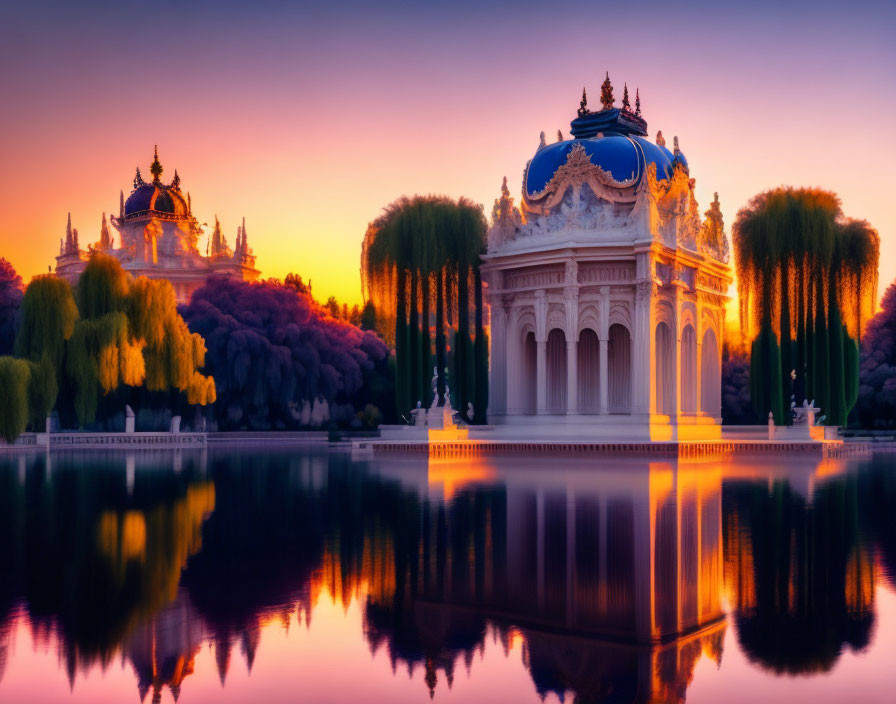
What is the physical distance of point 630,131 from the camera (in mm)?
42000

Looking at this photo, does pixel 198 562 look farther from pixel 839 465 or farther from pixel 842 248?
pixel 842 248

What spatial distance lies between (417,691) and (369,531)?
7213 millimetres

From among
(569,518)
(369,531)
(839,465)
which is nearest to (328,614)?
(369,531)

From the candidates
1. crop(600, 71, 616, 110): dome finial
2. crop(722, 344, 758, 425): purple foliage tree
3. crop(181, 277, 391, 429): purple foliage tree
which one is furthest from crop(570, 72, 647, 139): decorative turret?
crop(722, 344, 758, 425): purple foliage tree

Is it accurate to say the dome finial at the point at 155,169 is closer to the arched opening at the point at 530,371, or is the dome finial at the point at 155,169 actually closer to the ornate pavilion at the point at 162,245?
the ornate pavilion at the point at 162,245

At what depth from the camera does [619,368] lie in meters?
40.6

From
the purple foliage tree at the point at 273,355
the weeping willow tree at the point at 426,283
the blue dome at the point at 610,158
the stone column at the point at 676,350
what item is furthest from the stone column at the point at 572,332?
the purple foliage tree at the point at 273,355

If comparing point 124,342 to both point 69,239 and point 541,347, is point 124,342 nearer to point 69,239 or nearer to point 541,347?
point 541,347

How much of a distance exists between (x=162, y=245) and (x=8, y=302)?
30.6m

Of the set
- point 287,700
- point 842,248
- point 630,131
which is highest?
point 630,131

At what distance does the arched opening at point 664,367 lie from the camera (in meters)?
38.9

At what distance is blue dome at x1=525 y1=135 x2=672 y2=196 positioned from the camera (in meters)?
39.0

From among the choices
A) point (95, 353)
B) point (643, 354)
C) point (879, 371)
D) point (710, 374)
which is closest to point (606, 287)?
point (643, 354)

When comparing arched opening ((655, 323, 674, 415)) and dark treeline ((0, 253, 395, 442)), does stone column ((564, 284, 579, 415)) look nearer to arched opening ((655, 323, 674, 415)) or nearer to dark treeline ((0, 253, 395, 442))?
arched opening ((655, 323, 674, 415))
